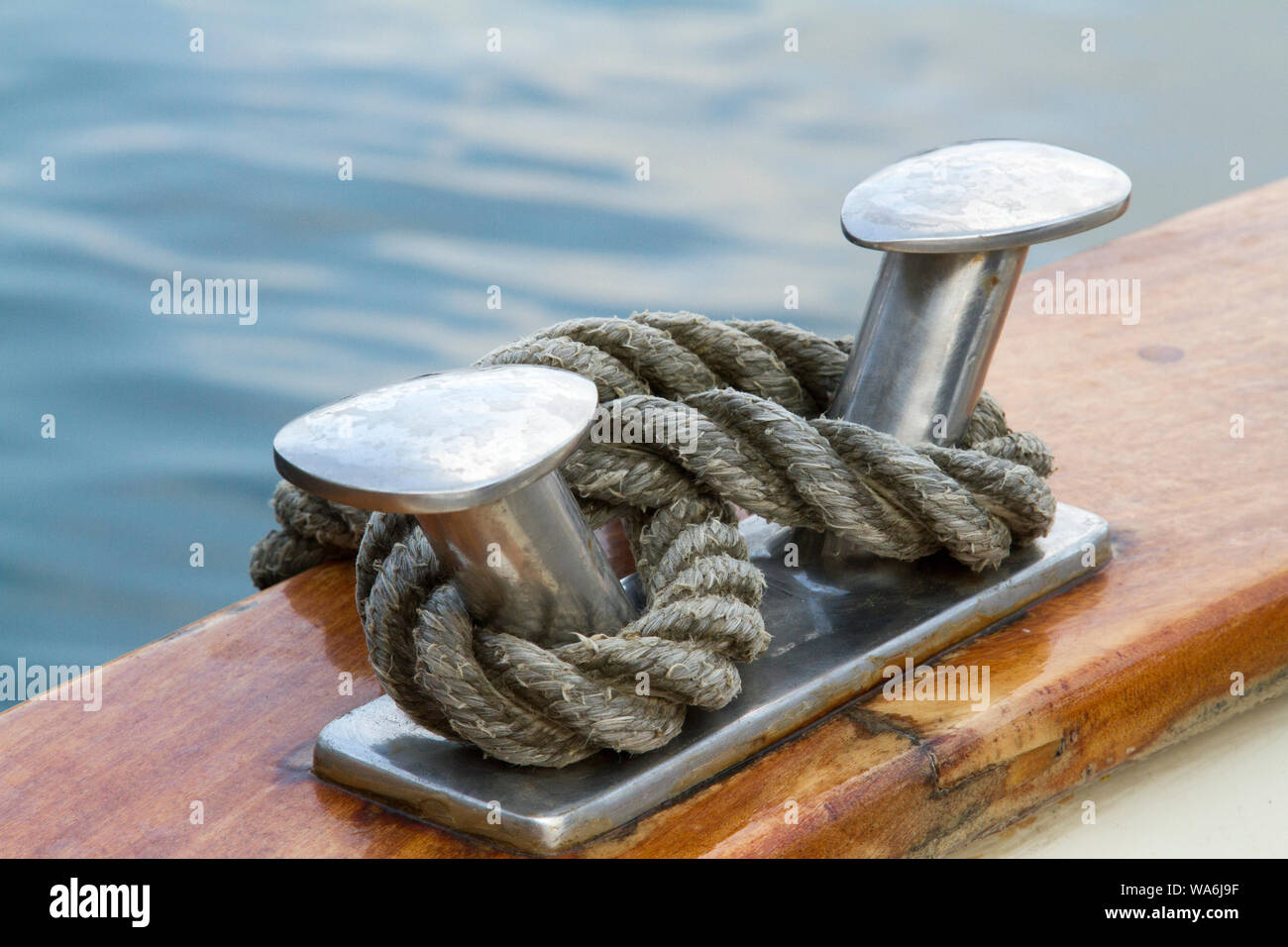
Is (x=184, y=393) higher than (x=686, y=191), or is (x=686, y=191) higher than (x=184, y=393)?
(x=686, y=191)

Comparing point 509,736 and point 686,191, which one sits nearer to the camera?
point 509,736

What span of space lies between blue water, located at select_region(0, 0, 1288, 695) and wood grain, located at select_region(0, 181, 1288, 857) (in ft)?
2.62

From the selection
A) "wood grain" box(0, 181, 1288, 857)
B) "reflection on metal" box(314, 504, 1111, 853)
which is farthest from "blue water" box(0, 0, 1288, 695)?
"reflection on metal" box(314, 504, 1111, 853)

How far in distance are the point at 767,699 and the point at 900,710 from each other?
9 centimetres

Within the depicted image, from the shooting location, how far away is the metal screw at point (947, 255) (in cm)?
89

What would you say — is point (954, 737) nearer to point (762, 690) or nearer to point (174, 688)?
point (762, 690)

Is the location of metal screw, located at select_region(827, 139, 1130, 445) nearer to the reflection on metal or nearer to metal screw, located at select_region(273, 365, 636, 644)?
the reflection on metal

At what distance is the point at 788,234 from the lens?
7.67 feet

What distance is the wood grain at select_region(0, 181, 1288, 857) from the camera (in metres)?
0.77

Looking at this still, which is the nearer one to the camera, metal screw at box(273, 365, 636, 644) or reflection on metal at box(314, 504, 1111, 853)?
metal screw at box(273, 365, 636, 644)

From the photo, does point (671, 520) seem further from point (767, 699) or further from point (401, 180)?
point (401, 180)

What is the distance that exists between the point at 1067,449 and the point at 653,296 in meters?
1.18

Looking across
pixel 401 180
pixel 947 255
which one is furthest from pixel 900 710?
pixel 401 180
